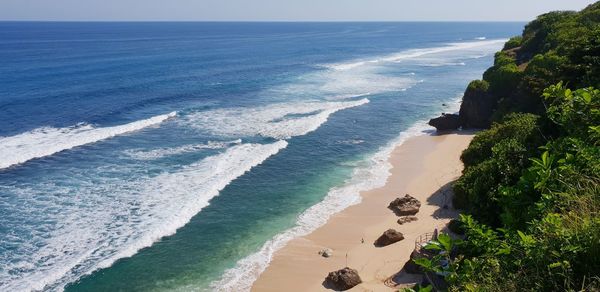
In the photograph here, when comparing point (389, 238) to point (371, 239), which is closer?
point (389, 238)

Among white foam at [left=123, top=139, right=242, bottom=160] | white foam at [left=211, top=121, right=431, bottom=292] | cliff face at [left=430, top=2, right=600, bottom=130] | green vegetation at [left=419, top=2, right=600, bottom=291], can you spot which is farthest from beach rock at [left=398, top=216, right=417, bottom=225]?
white foam at [left=123, top=139, right=242, bottom=160]

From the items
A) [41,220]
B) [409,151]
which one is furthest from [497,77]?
[41,220]

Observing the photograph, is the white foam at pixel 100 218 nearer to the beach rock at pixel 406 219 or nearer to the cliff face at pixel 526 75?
the beach rock at pixel 406 219

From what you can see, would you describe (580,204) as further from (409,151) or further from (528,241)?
(409,151)

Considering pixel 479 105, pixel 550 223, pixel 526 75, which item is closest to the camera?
pixel 550 223

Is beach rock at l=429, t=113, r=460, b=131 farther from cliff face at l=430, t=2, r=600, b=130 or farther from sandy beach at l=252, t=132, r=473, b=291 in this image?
sandy beach at l=252, t=132, r=473, b=291

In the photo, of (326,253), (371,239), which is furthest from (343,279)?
(371,239)

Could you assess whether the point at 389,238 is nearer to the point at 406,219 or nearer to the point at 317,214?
the point at 406,219
